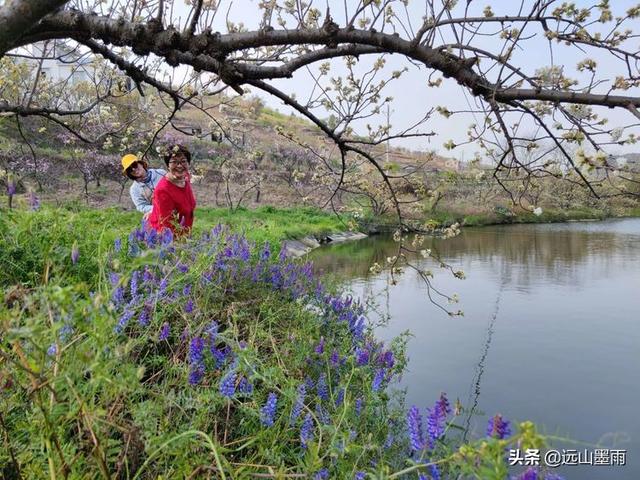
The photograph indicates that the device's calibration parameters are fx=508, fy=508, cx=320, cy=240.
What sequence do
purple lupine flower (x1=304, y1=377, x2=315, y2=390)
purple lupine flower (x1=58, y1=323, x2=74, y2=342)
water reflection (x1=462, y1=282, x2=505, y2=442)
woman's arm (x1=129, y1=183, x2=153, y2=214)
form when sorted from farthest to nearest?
woman's arm (x1=129, y1=183, x2=153, y2=214) → water reflection (x1=462, y1=282, x2=505, y2=442) → purple lupine flower (x1=304, y1=377, x2=315, y2=390) → purple lupine flower (x1=58, y1=323, x2=74, y2=342)

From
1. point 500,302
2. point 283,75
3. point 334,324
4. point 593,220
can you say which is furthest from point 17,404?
point 593,220

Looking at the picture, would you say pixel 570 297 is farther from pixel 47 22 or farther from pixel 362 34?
pixel 47 22

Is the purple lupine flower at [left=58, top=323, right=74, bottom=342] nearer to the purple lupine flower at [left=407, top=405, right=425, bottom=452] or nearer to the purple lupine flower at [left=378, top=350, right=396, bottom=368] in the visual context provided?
the purple lupine flower at [left=407, top=405, right=425, bottom=452]

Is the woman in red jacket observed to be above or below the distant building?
below

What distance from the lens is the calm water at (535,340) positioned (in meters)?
4.77

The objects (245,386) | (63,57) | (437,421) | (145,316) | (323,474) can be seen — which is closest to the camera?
(437,421)

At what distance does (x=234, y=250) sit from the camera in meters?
3.35

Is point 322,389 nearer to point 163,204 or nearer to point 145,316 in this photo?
point 145,316

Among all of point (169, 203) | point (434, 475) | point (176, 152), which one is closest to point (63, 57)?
point (176, 152)

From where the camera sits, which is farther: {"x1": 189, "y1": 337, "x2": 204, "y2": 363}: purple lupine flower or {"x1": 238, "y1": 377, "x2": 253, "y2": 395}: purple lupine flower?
{"x1": 189, "y1": 337, "x2": 204, "y2": 363}: purple lupine flower

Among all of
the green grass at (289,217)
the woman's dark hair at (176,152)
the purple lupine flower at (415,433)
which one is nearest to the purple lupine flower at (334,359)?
the purple lupine flower at (415,433)

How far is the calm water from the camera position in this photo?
4.77 meters

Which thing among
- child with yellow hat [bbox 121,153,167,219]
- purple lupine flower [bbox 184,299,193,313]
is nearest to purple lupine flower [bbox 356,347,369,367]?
purple lupine flower [bbox 184,299,193,313]

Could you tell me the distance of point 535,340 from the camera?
688 centimetres
